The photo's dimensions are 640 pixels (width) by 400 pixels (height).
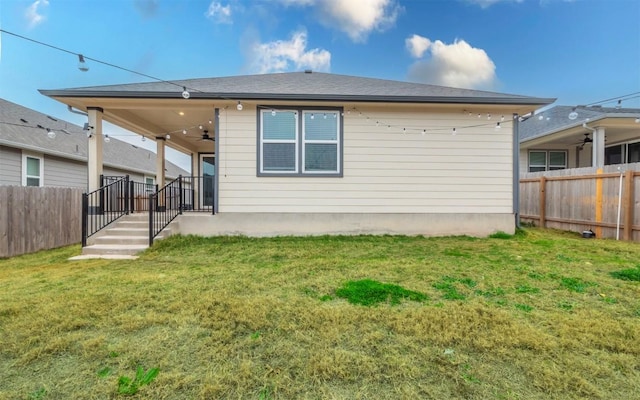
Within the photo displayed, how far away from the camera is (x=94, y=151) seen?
6.80 metres

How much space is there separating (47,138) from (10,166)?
208 centimetres

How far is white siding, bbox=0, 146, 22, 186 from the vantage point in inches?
353

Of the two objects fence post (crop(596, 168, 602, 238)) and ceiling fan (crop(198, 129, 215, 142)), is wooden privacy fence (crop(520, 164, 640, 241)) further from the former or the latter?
ceiling fan (crop(198, 129, 215, 142))

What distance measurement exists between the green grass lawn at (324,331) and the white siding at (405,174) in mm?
2671

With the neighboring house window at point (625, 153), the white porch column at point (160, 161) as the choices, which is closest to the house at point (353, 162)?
the white porch column at point (160, 161)

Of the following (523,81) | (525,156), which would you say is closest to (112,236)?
(525,156)

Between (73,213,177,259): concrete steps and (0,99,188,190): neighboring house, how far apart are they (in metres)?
3.39

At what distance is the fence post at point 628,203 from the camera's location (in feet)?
21.7

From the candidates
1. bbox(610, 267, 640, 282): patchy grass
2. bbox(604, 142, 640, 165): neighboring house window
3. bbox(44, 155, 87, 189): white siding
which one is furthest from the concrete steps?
bbox(604, 142, 640, 165): neighboring house window

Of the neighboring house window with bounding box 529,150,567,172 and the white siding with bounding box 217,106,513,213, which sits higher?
the neighboring house window with bounding box 529,150,567,172

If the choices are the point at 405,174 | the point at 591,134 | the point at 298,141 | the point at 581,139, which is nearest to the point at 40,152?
the point at 298,141

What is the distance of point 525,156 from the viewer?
43.3ft

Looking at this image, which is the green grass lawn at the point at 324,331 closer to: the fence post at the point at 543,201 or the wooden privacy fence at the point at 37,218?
the wooden privacy fence at the point at 37,218

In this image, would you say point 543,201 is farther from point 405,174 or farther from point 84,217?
point 84,217
